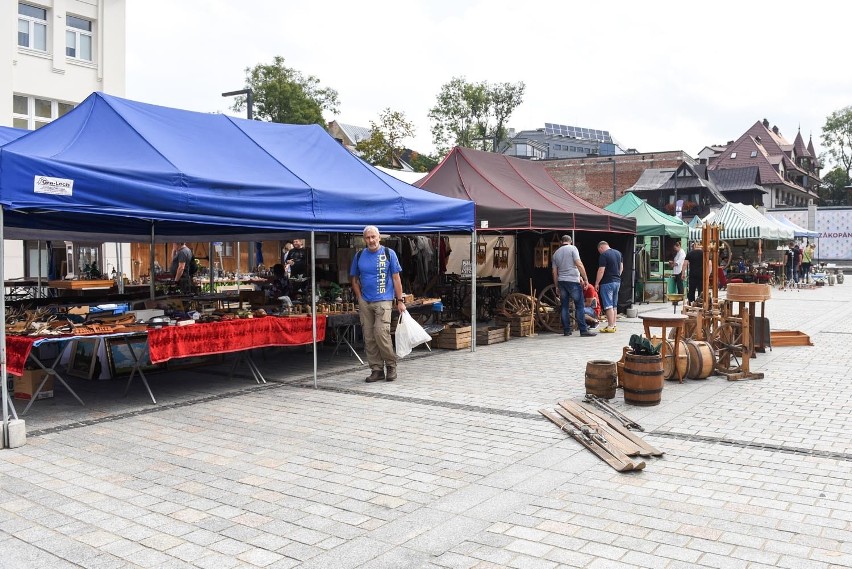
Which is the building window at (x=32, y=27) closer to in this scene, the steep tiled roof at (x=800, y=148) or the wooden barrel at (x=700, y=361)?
the wooden barrel at (x=700, y=361)

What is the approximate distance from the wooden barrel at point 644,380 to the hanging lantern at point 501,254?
29.4ft

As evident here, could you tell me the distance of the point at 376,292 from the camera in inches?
339

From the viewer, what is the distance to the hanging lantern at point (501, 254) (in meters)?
16.2

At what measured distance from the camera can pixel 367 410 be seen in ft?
23.9

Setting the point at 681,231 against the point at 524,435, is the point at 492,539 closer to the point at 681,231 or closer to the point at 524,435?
the point at 524,435

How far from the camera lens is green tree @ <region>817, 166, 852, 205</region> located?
8681 centimetres

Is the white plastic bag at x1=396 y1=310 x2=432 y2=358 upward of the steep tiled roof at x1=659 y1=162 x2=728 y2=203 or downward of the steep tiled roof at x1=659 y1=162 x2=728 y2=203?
downward

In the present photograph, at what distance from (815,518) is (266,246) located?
28137 millimetres

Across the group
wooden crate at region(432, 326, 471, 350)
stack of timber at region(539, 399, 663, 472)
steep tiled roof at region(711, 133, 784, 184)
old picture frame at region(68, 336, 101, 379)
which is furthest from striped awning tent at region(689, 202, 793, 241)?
steep tiled roof at region(711, 133, 784, 184)

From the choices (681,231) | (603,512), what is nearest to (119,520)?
(603,512)

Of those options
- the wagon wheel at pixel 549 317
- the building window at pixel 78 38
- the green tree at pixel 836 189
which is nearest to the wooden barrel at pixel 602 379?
the wagon wheel at pixel 549 317

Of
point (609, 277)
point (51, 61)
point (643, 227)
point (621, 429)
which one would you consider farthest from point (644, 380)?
point (51, 61)

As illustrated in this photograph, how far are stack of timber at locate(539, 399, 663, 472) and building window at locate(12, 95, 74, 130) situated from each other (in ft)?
78.6

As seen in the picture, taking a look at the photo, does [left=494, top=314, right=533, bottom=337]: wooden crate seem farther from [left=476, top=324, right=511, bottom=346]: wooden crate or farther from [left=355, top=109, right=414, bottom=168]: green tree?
[left=355, top=109, right=414, bottom=168]: green tree
